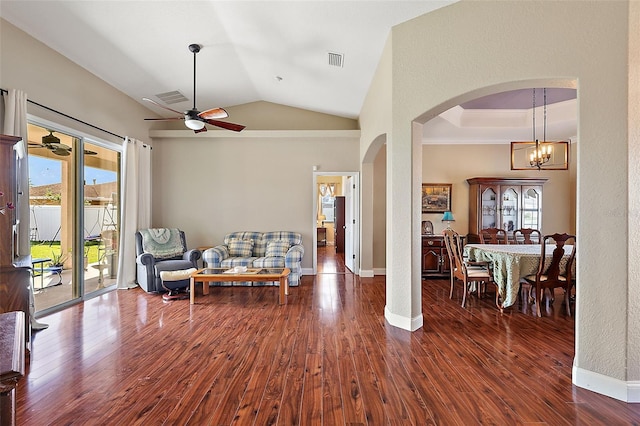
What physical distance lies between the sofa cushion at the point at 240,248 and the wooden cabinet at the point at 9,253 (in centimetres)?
336

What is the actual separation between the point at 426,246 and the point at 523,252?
190 centimetres

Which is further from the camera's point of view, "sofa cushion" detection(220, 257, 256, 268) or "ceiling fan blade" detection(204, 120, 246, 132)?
"sofa cushion" detection(220, 257, 256, 268)

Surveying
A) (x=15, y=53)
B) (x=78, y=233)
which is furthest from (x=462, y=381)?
(x=15, y=53)

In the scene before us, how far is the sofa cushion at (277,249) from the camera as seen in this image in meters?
5.73

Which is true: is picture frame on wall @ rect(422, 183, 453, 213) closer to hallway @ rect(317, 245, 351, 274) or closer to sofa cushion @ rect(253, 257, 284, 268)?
hallway @ rect(317, 245, 351, 274)

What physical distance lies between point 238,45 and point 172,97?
217 centimetres

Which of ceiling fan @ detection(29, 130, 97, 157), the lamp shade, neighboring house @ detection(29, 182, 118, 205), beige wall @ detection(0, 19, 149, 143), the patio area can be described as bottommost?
the patio area

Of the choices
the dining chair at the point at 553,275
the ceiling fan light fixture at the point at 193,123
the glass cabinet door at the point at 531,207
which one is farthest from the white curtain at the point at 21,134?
the glass cabinet door at the point at 531,207

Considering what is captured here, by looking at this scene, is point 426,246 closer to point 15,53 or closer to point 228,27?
point 228,27

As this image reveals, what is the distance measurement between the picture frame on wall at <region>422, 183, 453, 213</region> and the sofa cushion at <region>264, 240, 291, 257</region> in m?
3.01

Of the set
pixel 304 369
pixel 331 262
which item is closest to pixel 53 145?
pixel 304 369

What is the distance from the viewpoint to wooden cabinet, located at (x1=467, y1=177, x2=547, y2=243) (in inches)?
245

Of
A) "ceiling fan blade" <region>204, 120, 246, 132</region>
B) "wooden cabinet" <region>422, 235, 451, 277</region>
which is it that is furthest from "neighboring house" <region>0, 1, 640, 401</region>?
"ceiling fan blade" <region>204, 120, 246, 132</region>

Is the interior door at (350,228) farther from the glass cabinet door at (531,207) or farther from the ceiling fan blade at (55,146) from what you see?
the ceiling fan blade at (55,146)
